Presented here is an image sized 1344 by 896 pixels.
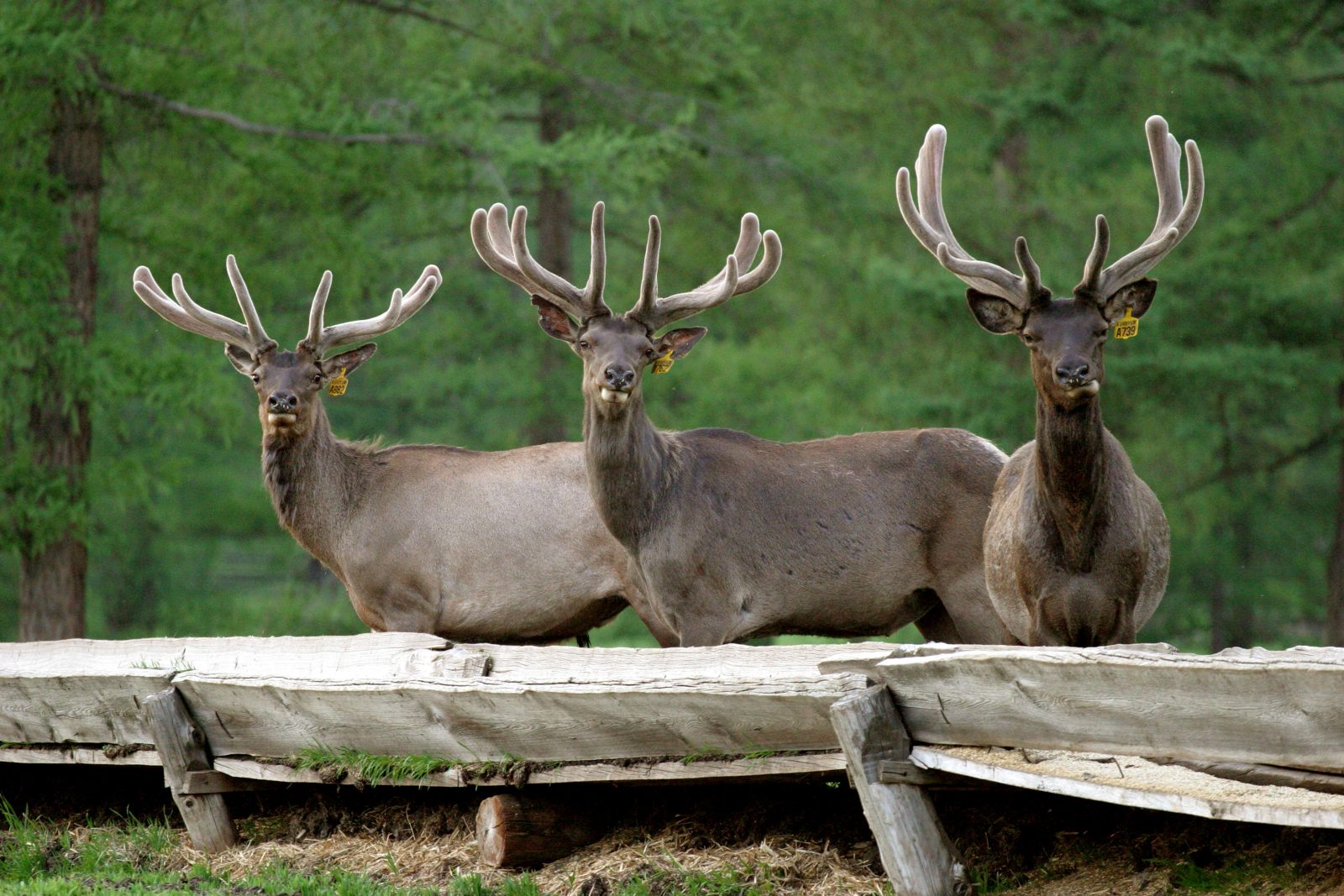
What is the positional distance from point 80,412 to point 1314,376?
11.1 meters

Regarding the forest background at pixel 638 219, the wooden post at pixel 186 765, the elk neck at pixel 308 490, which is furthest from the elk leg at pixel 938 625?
the forest background at pixel 638 219

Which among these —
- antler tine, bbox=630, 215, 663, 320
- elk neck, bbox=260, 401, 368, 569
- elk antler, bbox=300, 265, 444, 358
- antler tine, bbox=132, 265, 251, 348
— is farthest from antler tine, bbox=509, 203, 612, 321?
antler tine, bbox=132, 265, 251, 348

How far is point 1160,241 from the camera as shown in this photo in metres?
6.35

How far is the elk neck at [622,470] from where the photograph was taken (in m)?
7.68

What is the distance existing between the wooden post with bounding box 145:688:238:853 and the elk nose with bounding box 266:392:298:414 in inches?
80.7

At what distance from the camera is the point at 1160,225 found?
665 centimetres

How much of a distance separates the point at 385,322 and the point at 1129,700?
18.2 feet

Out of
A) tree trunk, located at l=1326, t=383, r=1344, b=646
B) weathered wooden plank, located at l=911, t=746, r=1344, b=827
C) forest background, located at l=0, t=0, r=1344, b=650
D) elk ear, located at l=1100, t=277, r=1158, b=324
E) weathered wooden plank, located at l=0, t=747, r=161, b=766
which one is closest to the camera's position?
weathered wooden plank, located at l=911, t=746, r=1344, b=827

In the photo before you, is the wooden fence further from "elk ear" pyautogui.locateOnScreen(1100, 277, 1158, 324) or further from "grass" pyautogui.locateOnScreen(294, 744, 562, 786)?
"elk ear" pyautogui.locateOnScreen(1100, 277, 1158, 324)

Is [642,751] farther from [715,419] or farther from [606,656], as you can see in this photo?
[715,419]

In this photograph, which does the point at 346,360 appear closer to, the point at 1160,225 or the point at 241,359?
the point at 241,359

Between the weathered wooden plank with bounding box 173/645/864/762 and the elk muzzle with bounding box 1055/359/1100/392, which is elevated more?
the elk muzzle with bounding box 1055/359/1100/392

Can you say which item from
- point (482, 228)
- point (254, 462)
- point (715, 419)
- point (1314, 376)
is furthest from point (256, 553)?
point (482, 228)

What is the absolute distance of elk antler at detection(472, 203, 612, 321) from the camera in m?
7.59
